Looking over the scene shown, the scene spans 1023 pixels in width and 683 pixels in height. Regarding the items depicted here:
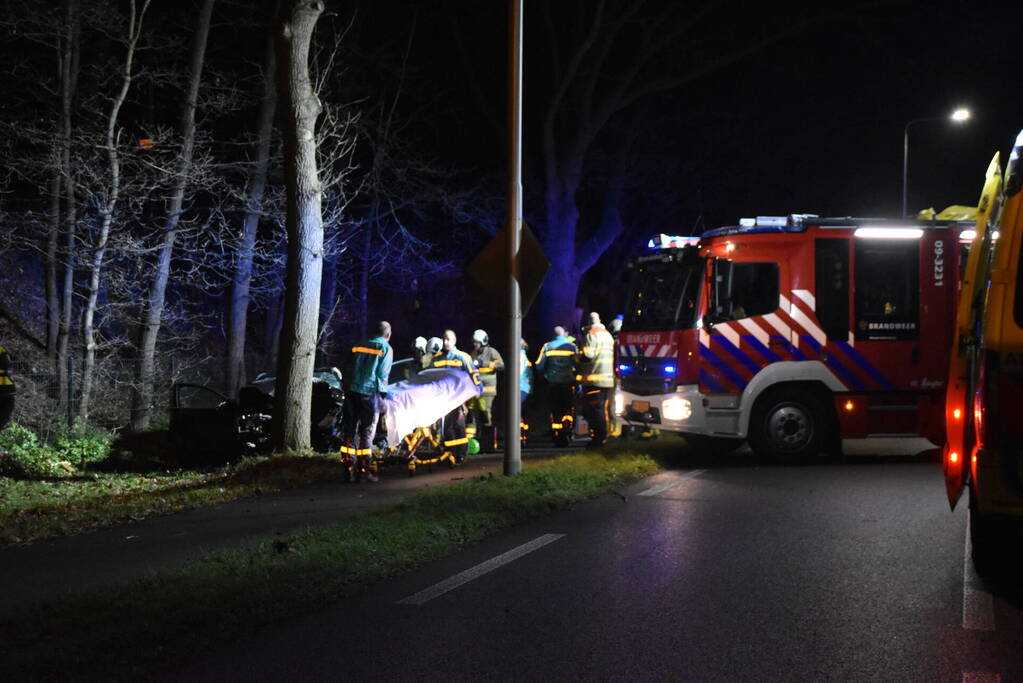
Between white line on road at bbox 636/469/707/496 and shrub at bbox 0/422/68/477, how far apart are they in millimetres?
8788

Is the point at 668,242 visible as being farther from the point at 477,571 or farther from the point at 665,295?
the point at 477,571

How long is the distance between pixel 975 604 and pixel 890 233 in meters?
8.10

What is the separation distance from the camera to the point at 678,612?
5938 mm

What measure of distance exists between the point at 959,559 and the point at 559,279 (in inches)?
738

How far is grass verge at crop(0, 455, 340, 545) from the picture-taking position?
30.8 feet

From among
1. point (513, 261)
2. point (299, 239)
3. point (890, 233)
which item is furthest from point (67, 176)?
point (890, 233)

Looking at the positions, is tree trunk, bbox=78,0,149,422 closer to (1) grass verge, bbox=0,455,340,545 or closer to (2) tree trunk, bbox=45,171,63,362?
(2) tree trunk, bbox=45,171,63,362

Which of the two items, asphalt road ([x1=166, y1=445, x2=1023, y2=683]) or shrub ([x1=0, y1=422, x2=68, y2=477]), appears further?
shrub ([x1=0, y1=422, x2=68, y2=477])

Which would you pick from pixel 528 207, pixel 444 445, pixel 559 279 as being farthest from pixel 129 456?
pixel 528 207

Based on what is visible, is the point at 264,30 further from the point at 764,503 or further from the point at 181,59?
the point at 764,503

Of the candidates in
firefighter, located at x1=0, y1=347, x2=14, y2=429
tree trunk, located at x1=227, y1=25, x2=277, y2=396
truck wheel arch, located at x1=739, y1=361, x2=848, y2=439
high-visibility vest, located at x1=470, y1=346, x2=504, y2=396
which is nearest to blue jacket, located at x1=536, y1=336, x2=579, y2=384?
high-visibility vest, located at x1=470, y1=346, x2=504, y2=396

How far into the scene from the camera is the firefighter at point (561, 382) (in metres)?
16.2

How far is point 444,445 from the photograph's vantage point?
1391 cm

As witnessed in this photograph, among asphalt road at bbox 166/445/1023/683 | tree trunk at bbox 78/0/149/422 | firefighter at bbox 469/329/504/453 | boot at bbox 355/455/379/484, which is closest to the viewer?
asphalt road at bbox 166/445/1023/683
